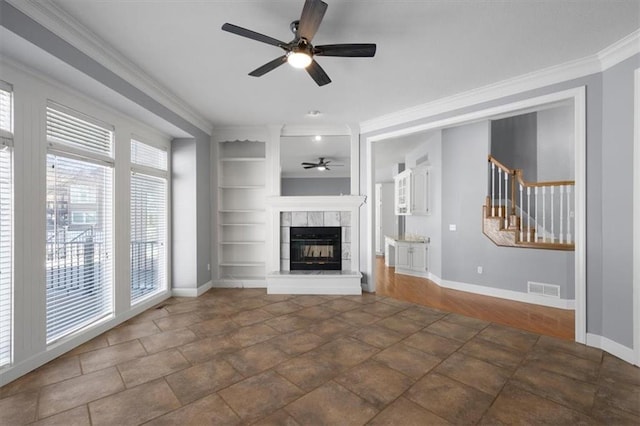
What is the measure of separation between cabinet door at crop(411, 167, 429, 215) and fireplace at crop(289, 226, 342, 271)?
2.03 metres

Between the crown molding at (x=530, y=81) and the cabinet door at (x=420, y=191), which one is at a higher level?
the crown molding at (x=530, y=81)

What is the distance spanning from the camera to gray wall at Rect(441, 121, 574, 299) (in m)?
4.42

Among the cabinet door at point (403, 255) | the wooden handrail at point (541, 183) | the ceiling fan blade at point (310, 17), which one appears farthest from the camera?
the cabinet door at point (403, 255)

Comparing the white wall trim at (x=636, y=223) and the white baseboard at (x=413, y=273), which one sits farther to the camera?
the white baseboard at (x=413, y=273)

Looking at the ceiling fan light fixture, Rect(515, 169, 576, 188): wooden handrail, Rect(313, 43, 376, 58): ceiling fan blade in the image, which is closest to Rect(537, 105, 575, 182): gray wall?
Rect(515, 169, 576, 188): wooden handrail

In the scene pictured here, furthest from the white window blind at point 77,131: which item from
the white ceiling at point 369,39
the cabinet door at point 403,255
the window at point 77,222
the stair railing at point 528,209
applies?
the stair railing at point 528,209

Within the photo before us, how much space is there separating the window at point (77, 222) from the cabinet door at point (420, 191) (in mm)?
5237

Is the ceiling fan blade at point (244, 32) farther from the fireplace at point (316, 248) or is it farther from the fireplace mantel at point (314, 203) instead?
the fireplace at point (316, 248)

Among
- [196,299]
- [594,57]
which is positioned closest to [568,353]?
[594,57]

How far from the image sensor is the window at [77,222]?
2695 millimetres

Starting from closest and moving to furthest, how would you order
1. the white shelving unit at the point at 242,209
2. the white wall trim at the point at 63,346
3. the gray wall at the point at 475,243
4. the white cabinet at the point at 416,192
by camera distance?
1. the white wall trim at the point at 63,346
2. the gray wall at the point at 475,243
3. the white shelving unit at the point at 242,209
4. the white cabinet at the point at 416,192

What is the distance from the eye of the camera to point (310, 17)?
1896 millimetres

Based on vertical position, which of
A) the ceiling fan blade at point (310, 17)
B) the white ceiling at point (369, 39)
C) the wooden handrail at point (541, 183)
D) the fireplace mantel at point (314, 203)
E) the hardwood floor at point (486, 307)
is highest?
the white ceiling at point (369, 39)

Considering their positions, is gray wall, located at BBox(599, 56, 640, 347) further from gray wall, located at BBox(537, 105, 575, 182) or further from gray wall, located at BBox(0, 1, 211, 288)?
gray wall, located at BBox(0, 1, 211, 288)
